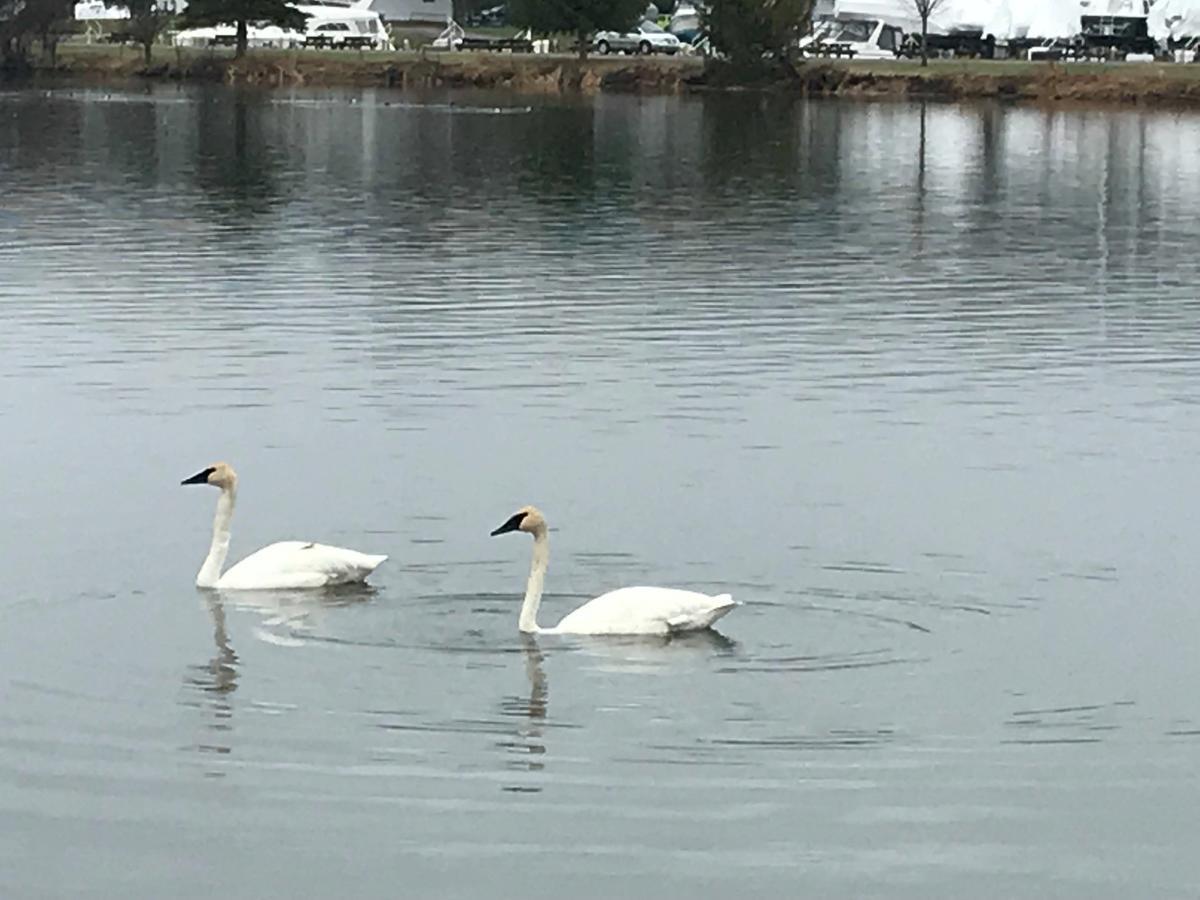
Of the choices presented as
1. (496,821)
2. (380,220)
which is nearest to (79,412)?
(496,821)

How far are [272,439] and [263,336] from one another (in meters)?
6.08

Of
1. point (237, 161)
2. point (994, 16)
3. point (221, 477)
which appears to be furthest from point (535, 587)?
Answer: point (994, 16)

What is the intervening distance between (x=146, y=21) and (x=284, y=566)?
84.2 meters

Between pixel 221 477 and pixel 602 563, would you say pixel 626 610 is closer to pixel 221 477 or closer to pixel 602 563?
pixel 602 563

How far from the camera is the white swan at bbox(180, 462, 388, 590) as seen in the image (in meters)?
16.2

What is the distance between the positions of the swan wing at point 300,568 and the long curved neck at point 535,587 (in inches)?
53.1

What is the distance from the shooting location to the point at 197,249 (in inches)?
1417

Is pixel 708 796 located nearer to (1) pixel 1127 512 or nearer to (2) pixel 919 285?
(1) pixel 1127 512

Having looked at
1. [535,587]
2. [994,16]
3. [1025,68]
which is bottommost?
[535,587]

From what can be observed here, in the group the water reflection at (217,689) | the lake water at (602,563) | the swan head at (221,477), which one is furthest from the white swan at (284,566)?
the water reflection at (217,689)

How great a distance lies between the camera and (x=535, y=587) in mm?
15250

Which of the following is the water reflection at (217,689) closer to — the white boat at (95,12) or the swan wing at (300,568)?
the swan wing at (300,568)

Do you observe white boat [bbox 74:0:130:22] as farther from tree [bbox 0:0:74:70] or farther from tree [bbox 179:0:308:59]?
tree [bbox 179:0:308:59]

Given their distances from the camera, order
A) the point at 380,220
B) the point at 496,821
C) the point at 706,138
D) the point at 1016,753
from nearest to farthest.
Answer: the point at 496,821 < the point at 1016,753 < the point at 380,220 < the point at 706,138
